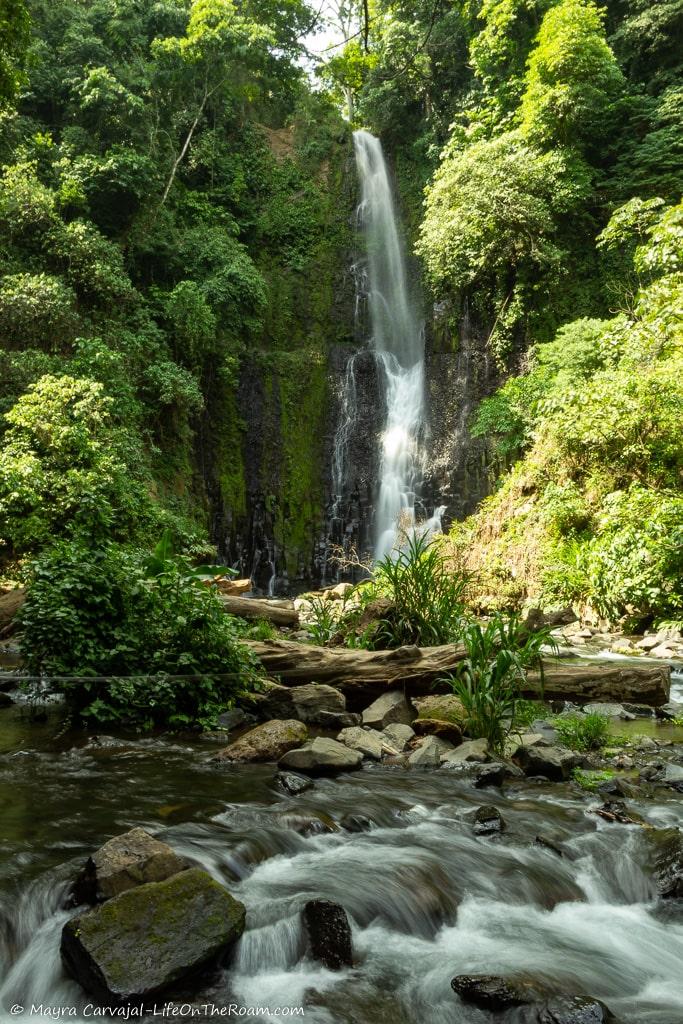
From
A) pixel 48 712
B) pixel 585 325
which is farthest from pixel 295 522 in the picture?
pixel 48 712

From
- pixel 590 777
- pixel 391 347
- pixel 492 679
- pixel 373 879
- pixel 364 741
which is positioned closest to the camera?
pixel 373 879

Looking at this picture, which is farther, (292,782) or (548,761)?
(548,761)

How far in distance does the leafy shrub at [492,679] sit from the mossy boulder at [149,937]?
10.3 feet

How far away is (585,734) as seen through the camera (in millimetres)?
5840

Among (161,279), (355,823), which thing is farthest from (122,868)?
(161,279)

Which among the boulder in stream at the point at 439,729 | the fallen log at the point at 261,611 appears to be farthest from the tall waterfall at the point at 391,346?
the boulder in stream at the point at 439,729

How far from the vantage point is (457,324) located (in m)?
21.1

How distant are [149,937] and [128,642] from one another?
132 inches

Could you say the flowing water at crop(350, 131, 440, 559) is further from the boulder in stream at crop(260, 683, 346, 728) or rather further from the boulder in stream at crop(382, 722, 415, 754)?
the boulder in stream at crop(382, 722, 415, 754)

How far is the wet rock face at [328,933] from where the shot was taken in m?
2.98

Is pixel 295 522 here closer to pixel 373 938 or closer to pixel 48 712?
pixel 48 712

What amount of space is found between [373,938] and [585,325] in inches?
628

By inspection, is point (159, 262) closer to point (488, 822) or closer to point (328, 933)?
point (488, 822)

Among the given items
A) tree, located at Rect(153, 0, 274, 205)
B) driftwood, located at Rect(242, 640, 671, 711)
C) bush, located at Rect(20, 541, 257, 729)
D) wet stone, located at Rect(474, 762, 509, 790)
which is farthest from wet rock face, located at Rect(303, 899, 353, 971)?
tree, located at Rect(153, 0, 274, 205)
